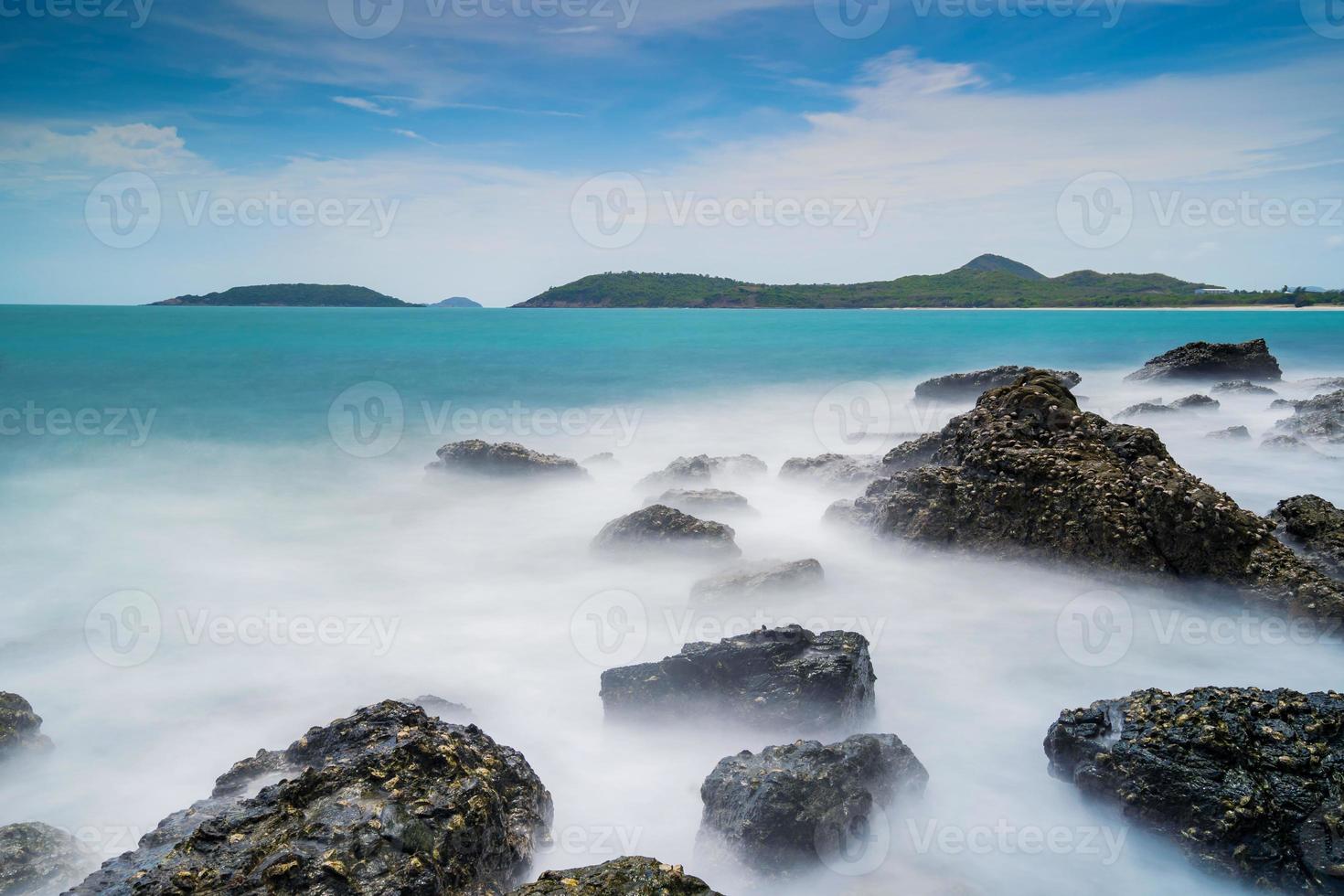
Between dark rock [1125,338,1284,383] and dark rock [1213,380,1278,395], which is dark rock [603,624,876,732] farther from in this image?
dark rock [1125,338,1284,383]

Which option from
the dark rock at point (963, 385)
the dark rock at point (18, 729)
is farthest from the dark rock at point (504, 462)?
the dark rock at point (963, 385)

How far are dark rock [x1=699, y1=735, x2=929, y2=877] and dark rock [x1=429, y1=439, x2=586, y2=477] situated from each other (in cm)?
1224

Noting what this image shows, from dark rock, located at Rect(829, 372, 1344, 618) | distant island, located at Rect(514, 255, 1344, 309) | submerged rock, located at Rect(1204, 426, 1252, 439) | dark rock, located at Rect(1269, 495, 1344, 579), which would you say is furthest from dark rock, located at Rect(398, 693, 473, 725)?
distant island, located at Rect(514, 255, 1344, 309)

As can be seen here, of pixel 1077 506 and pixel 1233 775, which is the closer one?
pixel 1233 775

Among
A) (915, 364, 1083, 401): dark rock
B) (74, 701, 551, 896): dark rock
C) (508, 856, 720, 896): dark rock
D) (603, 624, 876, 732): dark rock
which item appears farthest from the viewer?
(915, 364, 1083, 401): dark rock

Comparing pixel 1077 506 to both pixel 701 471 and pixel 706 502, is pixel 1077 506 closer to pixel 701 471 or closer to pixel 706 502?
pixel 706 502

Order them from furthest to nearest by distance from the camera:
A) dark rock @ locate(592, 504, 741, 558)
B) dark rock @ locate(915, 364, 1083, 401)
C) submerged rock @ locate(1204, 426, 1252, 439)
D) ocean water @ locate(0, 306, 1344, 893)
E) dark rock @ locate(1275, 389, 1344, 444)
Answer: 1. dark rock @ locate(915, 364, 1083, 401)
2. submerged rock @ locate(1204, 426, 1252, 439)
3. dark rock @ locate(1275, 389, 1344, 444)
4. dark rock @ locate(592, 504, 741, 558)
5. ocean water @ locate(0, 306, 1344, 893)

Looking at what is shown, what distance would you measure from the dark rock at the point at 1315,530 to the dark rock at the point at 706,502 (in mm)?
7797

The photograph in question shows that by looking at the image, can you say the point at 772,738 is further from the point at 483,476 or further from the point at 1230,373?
the point at 1230,373

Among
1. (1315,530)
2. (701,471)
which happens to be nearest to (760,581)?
(701,471)

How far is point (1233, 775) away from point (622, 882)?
14.4 feet

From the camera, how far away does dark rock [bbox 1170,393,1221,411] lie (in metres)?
23.2

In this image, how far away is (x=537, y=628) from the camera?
9.95 meters

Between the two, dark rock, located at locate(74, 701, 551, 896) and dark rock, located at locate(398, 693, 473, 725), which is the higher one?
dark rock, located at locate(74, 701, 551, 896)
